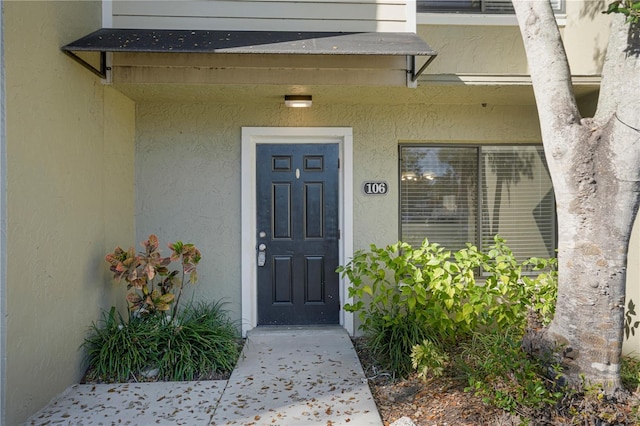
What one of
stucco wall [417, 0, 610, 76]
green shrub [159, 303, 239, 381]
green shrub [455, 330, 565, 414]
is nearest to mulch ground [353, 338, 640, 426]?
green shrub [455, 330, 565, 414]

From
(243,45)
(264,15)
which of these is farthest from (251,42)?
(264,15)

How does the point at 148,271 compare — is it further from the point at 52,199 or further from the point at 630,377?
the point at 630,377

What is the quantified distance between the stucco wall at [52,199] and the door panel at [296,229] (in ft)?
5.41

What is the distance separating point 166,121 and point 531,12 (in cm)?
383

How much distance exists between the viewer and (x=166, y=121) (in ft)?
16.8

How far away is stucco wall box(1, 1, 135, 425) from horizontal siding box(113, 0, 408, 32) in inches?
18.4

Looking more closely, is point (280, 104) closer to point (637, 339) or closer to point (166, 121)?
point (166, 121)

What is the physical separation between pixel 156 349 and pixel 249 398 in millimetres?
1111

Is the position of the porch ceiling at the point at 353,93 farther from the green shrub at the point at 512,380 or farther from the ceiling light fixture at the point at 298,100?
the green shrub at the point at 512,380

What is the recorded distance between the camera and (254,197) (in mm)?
5238

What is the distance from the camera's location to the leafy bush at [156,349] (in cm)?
408

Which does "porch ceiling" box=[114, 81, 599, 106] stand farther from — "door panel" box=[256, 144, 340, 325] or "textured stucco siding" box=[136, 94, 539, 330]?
"door panel" box=[256, 144, 340, 325]

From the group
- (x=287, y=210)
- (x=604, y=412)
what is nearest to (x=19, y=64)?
(x=287, y=210)

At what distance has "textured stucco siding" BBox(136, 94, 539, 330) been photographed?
514 centimetres
